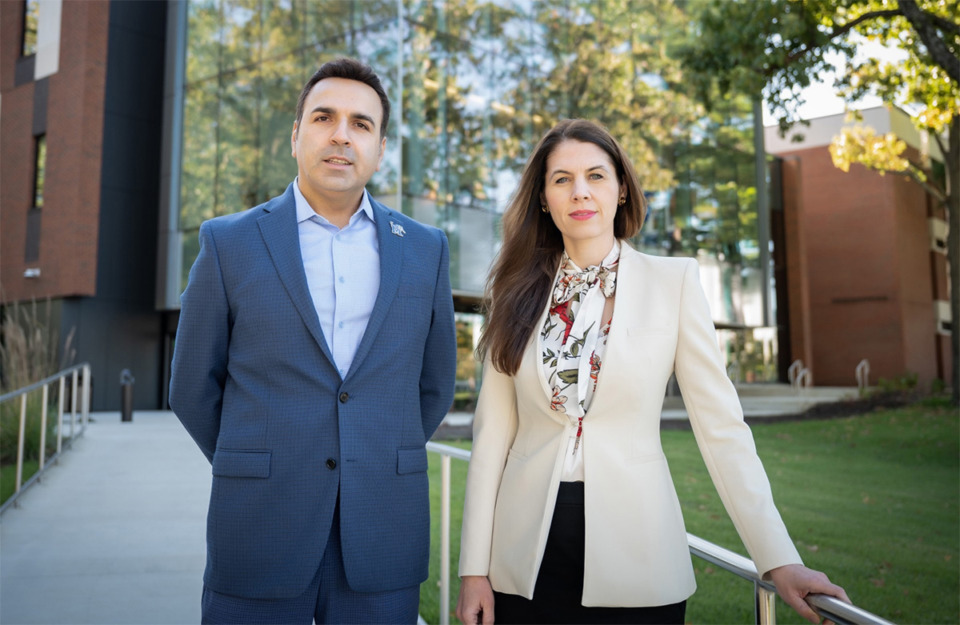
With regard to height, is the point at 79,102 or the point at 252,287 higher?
the point at 79,102

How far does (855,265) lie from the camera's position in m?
28.2

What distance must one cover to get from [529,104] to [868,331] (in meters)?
17.8

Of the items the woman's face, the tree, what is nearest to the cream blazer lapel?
the woman's face

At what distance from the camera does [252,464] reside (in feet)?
6.23

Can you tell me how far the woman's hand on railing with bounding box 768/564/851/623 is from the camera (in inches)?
60.0

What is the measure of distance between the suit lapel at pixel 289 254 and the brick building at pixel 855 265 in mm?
27921

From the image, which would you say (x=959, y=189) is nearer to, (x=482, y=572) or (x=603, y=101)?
(x=603, y=101)

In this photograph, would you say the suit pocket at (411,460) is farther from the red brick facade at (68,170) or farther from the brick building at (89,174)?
the red brick facade at (68,170)

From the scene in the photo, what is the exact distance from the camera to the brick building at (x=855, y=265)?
89.9ft

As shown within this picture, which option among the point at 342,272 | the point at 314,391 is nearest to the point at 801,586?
the point at 314,391

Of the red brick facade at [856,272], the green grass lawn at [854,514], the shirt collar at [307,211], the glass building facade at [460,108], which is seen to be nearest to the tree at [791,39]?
the green grass lawn at [854,514]

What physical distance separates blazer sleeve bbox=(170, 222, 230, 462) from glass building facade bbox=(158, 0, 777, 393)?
40.4 ft

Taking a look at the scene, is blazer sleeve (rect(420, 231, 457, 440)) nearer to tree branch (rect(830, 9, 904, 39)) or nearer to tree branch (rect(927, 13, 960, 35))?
tree branch (rect(830, 9, 904, 39))

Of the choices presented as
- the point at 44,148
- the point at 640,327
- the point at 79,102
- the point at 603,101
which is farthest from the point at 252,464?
the point at 44,148
